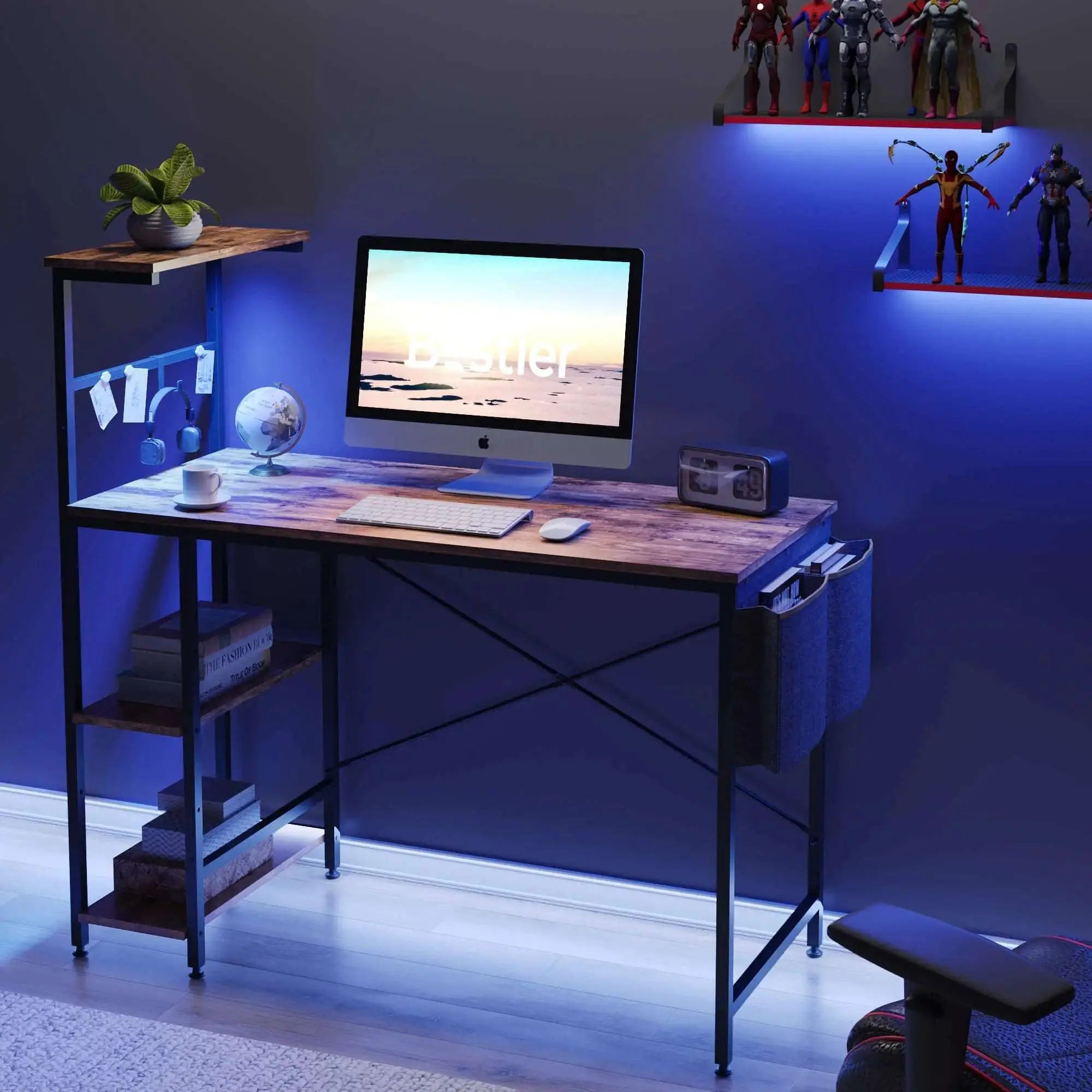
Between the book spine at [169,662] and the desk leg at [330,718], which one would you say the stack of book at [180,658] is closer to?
the book spine at [169,662]

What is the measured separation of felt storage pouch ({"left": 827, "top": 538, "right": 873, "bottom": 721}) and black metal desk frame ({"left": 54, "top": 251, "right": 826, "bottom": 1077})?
197 mm

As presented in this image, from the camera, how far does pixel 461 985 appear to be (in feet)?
10.1

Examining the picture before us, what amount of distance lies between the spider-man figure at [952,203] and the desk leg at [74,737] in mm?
1617

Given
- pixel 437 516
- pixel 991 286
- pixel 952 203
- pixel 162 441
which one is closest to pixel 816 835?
pixel 437 516

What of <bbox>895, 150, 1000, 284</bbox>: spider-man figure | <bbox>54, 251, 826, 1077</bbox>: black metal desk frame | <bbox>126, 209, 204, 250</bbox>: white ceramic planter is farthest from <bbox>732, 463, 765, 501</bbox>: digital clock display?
<bbox>126, 209, 204, 250</bbox>: white ceramic planter

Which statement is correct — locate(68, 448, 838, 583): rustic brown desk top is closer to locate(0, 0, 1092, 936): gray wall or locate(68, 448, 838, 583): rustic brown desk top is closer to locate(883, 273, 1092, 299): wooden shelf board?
locate(0, 0, 1092, 936): gray wall

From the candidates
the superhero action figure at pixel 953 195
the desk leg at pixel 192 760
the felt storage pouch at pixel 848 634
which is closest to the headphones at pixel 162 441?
the desk leg at pixel 192 760

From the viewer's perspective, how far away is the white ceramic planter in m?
2.99

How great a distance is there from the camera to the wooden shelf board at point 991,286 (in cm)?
278

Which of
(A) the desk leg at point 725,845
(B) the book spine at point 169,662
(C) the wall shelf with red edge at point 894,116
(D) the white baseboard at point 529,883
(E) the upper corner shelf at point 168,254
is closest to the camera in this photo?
(A) the desk leg at point 725,845

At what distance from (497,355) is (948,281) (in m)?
0.82

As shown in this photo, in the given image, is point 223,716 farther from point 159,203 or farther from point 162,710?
point 159,203

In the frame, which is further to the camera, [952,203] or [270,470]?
[270,470]

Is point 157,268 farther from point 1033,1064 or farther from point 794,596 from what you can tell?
point 1033,1064
